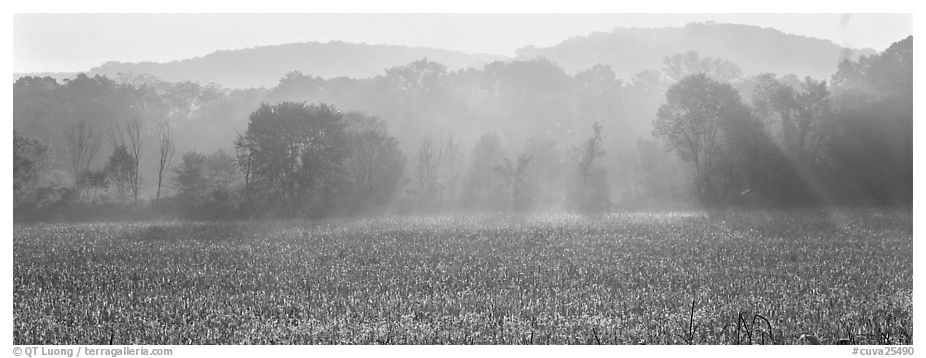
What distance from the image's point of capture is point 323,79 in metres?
68.2

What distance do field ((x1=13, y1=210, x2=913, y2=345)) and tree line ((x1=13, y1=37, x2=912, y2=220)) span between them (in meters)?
11.7

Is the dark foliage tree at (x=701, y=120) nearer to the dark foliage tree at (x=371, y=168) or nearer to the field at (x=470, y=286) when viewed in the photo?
the dark foliage tree at (x=371, y=168)

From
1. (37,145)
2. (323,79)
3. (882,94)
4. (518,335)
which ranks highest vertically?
(323,79)

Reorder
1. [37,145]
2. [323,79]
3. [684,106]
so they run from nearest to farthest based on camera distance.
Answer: [37,145] < [684,106] < [323,79]

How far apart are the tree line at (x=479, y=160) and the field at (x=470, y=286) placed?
38.4ft

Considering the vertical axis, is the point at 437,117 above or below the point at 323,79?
below

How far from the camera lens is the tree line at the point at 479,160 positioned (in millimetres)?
32375

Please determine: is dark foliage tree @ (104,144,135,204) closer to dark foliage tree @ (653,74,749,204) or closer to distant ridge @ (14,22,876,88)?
distant ridge @ (14,22,876,88)


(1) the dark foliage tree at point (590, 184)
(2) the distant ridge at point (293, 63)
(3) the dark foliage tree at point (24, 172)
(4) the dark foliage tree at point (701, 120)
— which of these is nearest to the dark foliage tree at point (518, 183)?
(1) the dark foliage tree at point (590, 184)

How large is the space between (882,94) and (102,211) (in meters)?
38.0

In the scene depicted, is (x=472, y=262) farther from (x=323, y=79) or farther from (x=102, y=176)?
(x=323, y=79)

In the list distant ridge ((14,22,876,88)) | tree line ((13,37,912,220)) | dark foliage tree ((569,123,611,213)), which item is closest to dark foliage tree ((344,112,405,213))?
tree line ((13,37,912,220))

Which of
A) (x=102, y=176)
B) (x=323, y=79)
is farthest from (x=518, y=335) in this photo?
(x=323, y=79)

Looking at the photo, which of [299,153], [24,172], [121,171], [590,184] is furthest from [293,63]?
[590,184]
